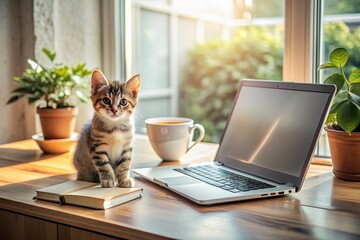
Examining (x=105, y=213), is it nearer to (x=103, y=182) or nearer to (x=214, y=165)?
(x=103, y=182)

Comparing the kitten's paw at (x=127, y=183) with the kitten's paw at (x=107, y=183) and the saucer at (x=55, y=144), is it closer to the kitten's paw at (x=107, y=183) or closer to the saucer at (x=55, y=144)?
the kitten's paw at (x=107, y=183)

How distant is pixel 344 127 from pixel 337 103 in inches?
3.1

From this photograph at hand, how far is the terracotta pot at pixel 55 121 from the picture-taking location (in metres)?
1.55

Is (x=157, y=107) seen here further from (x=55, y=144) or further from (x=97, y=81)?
(x=97, y=81)

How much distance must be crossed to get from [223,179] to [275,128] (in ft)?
0.64

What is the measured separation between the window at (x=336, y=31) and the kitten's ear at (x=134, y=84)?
64cm

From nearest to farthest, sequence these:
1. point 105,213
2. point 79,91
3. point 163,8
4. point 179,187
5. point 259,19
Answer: point 105,213 < point 179,187 < point 79,91 < point 163,8 < point 259,19

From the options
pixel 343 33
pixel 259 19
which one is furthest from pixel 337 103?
pixel 259 19

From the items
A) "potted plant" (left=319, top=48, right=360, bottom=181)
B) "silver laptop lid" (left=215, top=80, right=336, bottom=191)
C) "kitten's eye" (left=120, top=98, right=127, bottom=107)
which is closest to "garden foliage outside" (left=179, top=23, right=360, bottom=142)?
"silver laptop lid" (left=215, top=80, right=336, bottom=191)

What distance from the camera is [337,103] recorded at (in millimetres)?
1189

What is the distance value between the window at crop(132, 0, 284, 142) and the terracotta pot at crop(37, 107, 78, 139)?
205 centimetres

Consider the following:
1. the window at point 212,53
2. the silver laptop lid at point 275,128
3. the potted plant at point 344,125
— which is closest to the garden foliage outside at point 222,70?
the window at point 212,53

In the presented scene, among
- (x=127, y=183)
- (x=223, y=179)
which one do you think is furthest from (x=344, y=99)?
(x=127, y=183)

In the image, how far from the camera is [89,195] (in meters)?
1.01
